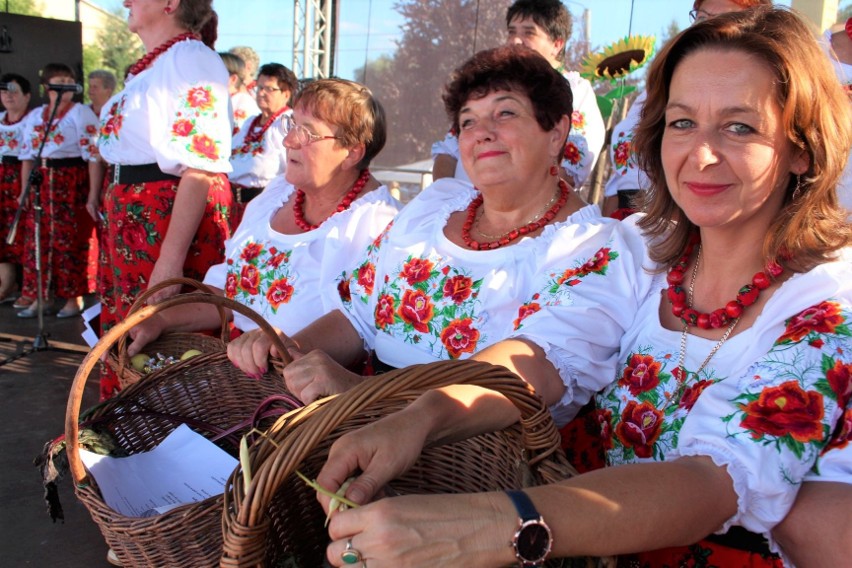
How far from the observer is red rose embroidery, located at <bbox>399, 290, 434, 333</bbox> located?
188 cm

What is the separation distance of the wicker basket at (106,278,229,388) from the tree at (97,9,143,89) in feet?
53.0

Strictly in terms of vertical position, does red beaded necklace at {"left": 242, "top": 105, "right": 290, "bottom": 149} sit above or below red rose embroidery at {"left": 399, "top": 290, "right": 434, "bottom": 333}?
above

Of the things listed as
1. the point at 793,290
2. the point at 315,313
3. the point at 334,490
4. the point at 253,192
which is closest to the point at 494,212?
the point at 315,313

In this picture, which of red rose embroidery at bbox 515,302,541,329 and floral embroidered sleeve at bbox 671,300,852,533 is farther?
red rose embroidery at bbox 515,302,541,329

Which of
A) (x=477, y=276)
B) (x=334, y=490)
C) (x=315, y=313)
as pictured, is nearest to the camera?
(x=334, y=490)

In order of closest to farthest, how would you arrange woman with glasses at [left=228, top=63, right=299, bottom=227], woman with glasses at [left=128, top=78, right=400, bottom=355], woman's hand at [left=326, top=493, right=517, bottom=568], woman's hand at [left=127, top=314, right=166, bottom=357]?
woman's hand at [left=326, top=493, right=517, bottom=568] < woman's hand at [left=127, top=314, right=166, bottom=357] < woman with glasses at [left=128, top=78, right=400, bottom=355] < woman with glasses at [left=228, top=63, right=299, bottom=227]

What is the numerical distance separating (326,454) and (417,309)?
0.75 m

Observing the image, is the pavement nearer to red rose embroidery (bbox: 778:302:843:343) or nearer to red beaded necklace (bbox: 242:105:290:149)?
red beaded necklace (bbox: 242:105:290:149)

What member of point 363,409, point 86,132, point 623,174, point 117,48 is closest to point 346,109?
point 623,174

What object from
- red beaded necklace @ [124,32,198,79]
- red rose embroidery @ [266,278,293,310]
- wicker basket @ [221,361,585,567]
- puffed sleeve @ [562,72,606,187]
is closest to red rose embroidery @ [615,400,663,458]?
wicker basket @ [221,361,585,567]

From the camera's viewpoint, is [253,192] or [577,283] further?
[253,192]

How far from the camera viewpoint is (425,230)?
6.72ft

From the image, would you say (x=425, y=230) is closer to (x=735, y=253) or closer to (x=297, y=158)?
(x=297, y=158)

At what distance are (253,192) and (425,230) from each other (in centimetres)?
343
